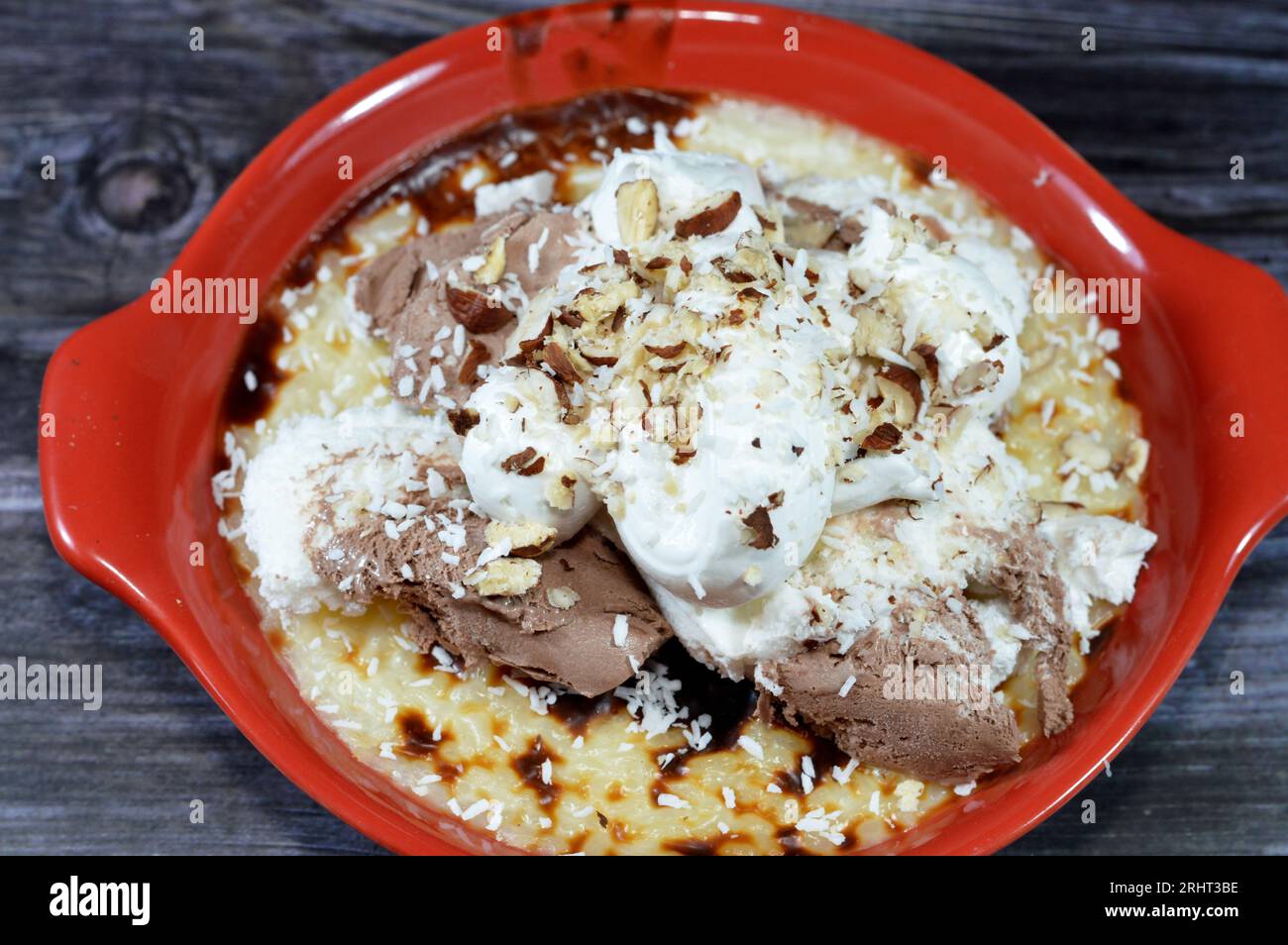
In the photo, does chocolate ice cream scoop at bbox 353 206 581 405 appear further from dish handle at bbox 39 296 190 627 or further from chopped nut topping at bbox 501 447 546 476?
dish handle at bbox 39 296 190 627

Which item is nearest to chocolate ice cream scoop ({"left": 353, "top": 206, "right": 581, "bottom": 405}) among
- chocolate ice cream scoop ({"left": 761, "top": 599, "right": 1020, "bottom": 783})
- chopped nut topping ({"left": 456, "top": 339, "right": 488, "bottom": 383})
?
chopped nut topping ({"left": 456, "top": 339, "right": 488, "bottom": 383})

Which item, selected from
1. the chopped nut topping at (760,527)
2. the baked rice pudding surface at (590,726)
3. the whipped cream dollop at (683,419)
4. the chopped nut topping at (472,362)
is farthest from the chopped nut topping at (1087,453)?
the chopped nut topping at (472,362)

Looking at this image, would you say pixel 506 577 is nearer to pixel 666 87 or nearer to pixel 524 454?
pixel 524 454

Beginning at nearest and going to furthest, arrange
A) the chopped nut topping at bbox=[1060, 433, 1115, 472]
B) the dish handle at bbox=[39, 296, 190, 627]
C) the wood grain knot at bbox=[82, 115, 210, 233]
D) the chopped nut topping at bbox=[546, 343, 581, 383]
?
the chopped nut topping at bbox=[546, 343, 581, 383] → the dish handle at bbox=[39, 296, 190, 627] → the chopped nut topping at bbox=[1060, 433, 1115, 472] → the wood grain knot at bbox=[82, 115, 210, 233]

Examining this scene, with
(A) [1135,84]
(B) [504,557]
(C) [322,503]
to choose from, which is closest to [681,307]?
(B) [504,557]

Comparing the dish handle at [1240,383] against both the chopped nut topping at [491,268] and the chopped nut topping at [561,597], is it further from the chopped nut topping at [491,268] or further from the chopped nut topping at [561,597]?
the chopped nut topping at [491,268]
